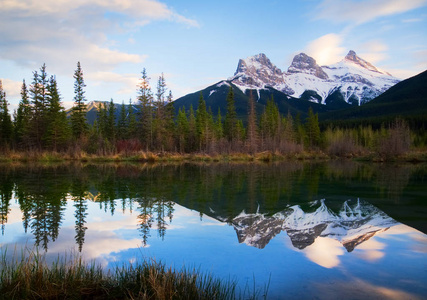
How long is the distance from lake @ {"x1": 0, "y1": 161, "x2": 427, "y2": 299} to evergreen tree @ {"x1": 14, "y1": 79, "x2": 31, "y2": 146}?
34950mm

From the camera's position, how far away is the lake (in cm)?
483

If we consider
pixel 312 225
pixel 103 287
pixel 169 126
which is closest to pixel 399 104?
pixel 169 126

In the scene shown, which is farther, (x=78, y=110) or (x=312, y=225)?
(x=78, y=110)

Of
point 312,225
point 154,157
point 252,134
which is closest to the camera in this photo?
point 312,225

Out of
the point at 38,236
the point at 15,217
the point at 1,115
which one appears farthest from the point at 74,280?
the point at 1,115

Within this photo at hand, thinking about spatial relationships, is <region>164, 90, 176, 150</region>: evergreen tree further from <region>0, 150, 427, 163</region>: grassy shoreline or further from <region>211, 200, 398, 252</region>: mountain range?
<region>211, 200, 398, 252</region>: mountain range

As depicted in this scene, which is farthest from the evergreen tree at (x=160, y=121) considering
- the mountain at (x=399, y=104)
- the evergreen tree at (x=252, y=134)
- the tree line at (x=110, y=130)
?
the mountain at (x=399, y=104)

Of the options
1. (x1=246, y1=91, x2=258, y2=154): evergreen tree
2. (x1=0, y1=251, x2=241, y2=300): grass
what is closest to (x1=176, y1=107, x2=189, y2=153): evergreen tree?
(x1=246, y1=91, x2=258, y2=154): evergreen tree

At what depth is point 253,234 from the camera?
7.26m

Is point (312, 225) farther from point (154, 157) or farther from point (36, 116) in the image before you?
point (36, 116)

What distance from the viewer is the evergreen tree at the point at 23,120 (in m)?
43.1

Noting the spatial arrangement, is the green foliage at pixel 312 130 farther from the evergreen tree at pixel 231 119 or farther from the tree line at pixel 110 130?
the evergreen tree at pixel 231 119

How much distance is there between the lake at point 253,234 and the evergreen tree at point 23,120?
34950 millimetres

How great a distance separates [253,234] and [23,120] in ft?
162
